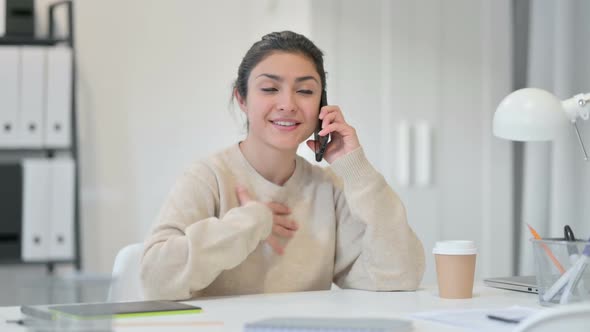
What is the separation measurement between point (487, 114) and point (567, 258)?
1.86 metres

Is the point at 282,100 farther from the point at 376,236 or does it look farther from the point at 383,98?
the point at 383,98

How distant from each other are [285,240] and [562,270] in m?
0.67

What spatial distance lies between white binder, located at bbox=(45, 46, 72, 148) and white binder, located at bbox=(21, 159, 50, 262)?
0.11 metres

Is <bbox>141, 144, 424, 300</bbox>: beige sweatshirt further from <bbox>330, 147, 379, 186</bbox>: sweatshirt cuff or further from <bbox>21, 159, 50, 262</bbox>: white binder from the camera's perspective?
<bbox>21, 159, 50, 262</bbox>: white binder

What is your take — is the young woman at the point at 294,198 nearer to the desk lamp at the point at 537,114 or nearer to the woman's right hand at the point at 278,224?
the woman's right hand at the point at 278,224

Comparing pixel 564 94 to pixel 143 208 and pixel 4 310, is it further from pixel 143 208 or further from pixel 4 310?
pixel 4 310

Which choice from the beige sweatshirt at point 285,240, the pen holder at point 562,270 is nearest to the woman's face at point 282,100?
the beige sweatshirt at point 285,240

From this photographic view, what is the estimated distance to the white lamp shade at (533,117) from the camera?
1582 millimetres

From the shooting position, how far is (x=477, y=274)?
3314mm

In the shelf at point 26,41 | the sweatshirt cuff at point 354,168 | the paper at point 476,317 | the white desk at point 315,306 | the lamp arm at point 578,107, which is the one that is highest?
the shelf at point 26,41

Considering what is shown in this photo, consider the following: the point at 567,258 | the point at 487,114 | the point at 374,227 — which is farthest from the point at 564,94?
the point at 567,258

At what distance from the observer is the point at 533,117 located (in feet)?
5.19

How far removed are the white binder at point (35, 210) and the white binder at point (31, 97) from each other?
0.09 meters

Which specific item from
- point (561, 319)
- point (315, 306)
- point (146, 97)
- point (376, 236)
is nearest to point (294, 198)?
point (376, 236)
